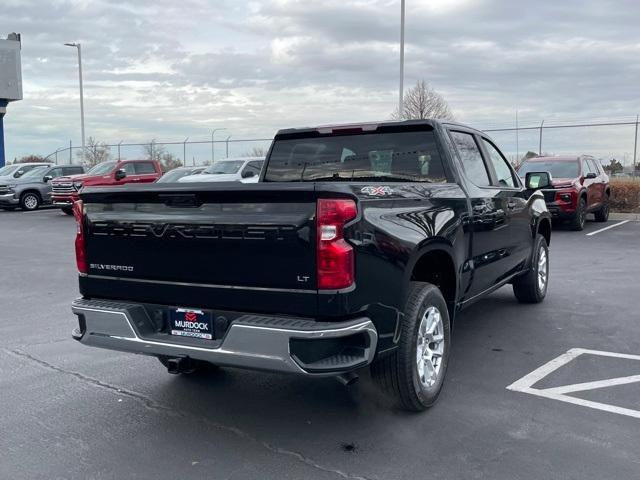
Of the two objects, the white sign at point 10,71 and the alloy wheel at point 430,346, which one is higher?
the white sign at point 10,71

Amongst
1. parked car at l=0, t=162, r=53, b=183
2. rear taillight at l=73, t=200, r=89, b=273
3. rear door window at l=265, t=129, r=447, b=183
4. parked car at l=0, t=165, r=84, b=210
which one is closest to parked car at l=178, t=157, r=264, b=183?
parked car at l=0, t=165, r=84, b=210

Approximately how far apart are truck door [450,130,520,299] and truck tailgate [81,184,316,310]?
2028 millimetres

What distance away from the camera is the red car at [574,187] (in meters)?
14.8

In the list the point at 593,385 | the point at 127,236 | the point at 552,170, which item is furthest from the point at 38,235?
the point at 593,385

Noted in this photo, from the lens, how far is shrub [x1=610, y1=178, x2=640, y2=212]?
18969 millimetres

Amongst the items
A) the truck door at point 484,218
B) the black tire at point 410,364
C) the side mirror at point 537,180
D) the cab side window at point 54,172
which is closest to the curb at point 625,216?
the side mirror at point 537,180

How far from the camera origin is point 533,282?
7.21 m

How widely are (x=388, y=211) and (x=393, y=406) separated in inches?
53.8

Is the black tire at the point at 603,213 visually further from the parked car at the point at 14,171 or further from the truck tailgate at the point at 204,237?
the parked car at the point at 14,171

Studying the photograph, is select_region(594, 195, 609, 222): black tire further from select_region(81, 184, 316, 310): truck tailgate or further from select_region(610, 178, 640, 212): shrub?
select_region(81, 184, 316, 310): truck tailgate

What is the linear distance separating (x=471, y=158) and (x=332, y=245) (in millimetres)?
2514

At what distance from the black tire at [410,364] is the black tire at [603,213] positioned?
14.0m

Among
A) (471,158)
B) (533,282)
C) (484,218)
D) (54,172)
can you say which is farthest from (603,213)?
(54,172)

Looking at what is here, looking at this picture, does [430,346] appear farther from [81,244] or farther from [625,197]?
[625,197]
